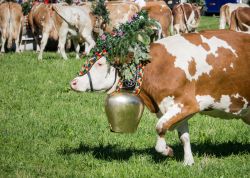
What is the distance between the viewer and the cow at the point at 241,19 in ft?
52.2

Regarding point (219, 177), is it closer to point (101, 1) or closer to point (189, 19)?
point (101, 1)

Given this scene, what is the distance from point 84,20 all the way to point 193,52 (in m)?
10.5

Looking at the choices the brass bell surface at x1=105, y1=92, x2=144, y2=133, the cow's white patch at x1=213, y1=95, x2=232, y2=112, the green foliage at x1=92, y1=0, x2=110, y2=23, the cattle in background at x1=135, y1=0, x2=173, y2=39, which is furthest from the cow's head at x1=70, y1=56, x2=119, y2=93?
the cattle in background at x1=135, y1=0, x2=173, y2=39

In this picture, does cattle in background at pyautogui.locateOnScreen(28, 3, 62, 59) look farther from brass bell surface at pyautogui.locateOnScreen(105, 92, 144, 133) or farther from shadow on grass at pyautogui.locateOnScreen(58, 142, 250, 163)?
brass bell surface at pyautogui.locateOnScreen(105, 92, 144, 133)

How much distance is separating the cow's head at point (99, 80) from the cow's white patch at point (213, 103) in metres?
0.91

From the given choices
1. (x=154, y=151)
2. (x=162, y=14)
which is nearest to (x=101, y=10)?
(x=162, y=14)

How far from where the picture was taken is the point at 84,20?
1623cm

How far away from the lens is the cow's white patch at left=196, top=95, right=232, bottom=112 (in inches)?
236

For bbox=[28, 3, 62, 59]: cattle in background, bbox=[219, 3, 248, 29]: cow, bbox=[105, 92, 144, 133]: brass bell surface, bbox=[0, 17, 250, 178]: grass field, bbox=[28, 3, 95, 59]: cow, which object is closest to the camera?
bbox=[105, 92, 144, 133]: brass bell surface

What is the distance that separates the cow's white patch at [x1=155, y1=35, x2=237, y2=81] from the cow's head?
0.64m

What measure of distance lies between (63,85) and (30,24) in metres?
8.35

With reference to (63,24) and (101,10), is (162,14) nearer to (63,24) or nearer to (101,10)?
Answer: (101,10)

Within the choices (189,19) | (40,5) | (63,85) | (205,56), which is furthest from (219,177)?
(189,19)

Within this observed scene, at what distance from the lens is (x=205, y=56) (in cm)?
601
